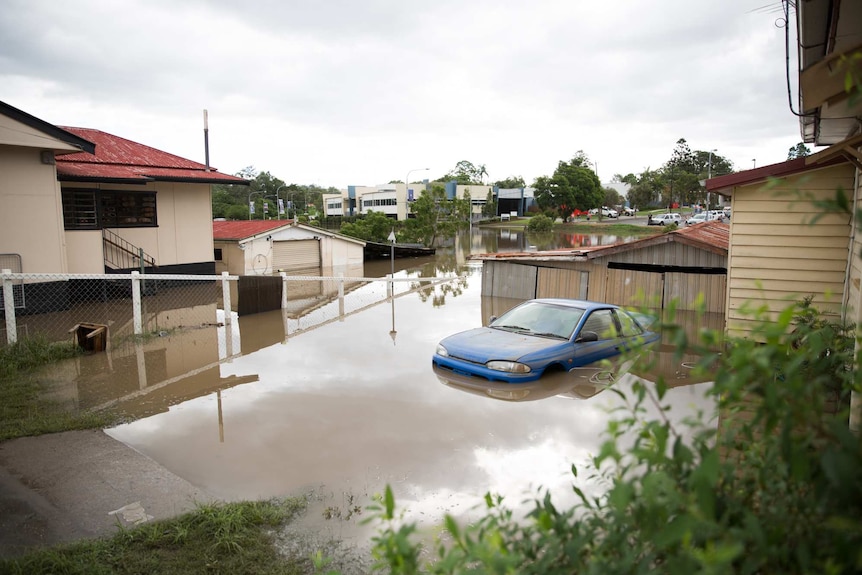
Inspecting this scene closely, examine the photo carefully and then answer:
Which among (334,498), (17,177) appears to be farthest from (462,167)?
(334,498)

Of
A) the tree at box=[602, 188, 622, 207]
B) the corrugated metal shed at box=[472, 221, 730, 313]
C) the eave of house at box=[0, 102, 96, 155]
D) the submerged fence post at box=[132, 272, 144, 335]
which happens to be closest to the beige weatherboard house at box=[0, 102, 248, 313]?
the eave of house at box=[0, 102, 96, 155]

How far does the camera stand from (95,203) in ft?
60.4

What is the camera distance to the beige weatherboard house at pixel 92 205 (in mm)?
14922

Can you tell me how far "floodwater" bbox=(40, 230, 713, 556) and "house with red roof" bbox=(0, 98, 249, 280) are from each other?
592 cm

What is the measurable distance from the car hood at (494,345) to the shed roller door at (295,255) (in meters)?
19.1

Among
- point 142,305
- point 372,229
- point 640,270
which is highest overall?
point 372,229

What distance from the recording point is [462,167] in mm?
135000

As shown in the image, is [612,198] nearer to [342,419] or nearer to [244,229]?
[244,229]

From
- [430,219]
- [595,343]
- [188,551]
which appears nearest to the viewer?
[188,551]

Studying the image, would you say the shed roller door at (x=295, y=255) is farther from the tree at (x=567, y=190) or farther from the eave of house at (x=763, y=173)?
the tree at (x=567, y=190)

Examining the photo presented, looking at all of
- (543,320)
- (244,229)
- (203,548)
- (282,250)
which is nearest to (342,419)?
(203,548)

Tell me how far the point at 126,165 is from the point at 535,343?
55.5 feet

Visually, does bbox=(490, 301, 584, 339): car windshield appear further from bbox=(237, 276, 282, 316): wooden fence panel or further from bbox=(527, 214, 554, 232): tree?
bbox=(527, 214, 554, 232): tree

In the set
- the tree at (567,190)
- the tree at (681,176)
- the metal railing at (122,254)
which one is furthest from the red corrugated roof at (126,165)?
the tree at (681,176)
